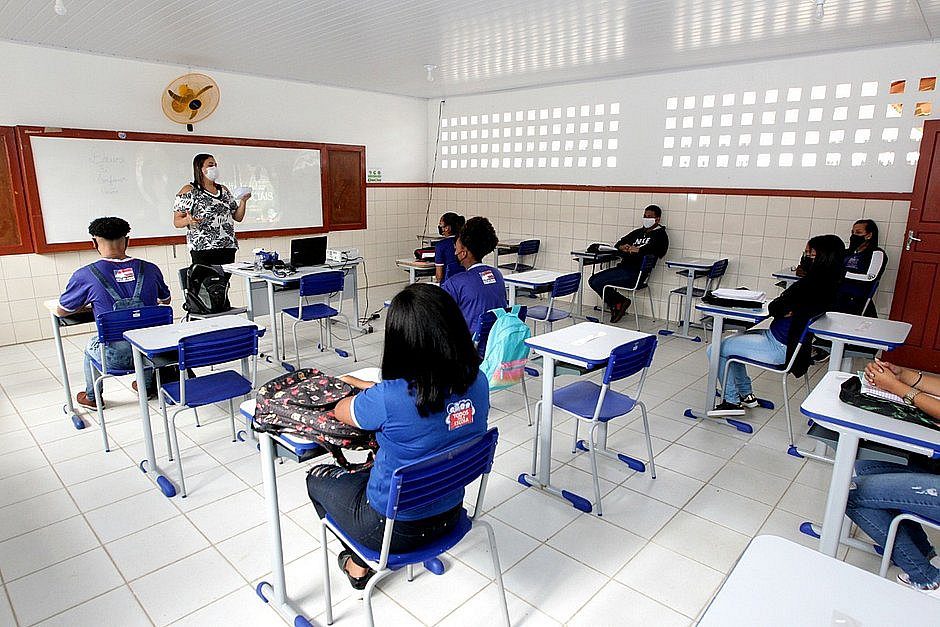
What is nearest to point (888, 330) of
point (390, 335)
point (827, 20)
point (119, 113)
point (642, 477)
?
point (642, 477)

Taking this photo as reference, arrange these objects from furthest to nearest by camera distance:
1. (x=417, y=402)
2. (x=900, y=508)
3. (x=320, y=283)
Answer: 1. (x=320, y=283)
2. (x=900, y=508)
3. (x=417, y=402)

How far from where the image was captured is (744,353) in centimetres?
359

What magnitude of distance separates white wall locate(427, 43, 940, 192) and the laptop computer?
11.3 feet

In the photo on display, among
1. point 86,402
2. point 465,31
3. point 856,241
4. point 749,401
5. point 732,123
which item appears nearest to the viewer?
point 86,402

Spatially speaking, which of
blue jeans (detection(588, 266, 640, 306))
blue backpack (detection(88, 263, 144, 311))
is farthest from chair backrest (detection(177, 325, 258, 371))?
blue jeans (detection(588, 266, 640, 306))

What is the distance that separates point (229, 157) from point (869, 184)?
646cm

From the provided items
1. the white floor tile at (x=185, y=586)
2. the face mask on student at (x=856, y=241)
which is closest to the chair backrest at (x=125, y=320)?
the white floor tile at (x=185, y=586)

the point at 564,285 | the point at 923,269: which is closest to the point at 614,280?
the point at 564,285

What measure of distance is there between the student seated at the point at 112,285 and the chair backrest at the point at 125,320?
0.12 meters

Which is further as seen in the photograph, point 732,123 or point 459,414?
point 732,123

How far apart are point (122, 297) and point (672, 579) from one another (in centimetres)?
336

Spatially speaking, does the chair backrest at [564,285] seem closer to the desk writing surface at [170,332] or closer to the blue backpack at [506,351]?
the blue backpack at [506,351]

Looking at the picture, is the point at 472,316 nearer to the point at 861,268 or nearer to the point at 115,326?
the point at 115,326

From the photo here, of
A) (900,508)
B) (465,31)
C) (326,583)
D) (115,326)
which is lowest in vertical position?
(326,583)
